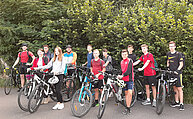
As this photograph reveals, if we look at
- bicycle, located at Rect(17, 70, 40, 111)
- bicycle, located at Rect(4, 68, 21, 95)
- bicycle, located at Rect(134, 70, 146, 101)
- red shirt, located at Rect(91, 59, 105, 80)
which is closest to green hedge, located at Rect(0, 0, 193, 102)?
bicycle, located at Rect(134, 70, 146, 101)

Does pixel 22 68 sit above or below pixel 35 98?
above

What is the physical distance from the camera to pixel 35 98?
573 cm

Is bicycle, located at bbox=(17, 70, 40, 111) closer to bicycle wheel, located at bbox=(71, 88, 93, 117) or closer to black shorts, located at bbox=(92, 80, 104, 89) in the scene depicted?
bicycle wheel, located at bbox=(71, 88, 93, 117)

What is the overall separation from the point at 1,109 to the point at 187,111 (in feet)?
20.4

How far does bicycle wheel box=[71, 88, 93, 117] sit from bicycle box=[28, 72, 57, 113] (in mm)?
1259

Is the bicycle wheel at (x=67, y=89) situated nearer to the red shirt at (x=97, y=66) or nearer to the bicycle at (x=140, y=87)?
the red shirt at (x=97, y=66)

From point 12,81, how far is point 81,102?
16.2ft

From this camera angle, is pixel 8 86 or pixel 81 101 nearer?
pixel 81 101

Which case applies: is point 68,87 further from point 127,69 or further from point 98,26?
point 98,26

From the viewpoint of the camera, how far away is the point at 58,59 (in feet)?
19.8

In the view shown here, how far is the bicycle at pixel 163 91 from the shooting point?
17.8 feet

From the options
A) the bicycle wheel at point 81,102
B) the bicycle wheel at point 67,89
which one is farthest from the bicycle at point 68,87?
the bicycle wheel at point 81,102

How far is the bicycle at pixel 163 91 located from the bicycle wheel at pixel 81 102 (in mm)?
2180

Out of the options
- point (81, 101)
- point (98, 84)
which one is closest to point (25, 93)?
point (81, 101)
